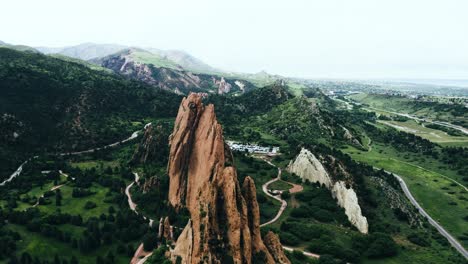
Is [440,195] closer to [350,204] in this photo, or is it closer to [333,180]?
[333,180]

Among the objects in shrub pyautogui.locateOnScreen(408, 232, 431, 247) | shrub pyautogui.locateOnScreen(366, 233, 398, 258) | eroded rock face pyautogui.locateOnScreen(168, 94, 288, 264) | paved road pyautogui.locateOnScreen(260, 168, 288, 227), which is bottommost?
shrub pyautogui.locateOnScreen(408, 232, 431, 247)

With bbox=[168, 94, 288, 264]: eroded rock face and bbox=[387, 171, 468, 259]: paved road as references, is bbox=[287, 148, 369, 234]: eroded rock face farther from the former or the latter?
bbox=[168, 94, 288, 264]: eroded rock face

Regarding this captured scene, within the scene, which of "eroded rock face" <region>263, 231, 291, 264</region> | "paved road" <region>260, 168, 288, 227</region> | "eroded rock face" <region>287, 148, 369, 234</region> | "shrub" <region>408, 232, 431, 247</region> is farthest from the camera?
"eroded rock face" <region>287, 148, 369, 234</region>

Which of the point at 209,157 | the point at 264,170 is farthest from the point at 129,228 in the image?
the point at 264,170

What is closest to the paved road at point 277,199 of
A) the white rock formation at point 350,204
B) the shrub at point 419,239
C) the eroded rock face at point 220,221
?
the white rock formation at point 350,204

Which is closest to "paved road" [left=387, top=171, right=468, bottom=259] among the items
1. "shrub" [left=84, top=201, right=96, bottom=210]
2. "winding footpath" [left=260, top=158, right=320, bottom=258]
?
"winding footpath" [left=260, top=158, right=320, bottom=258]

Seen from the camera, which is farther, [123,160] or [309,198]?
[123,160]

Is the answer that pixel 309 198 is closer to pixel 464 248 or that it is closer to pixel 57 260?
pixel 464 248

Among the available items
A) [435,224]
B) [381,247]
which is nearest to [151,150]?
[381,247]
